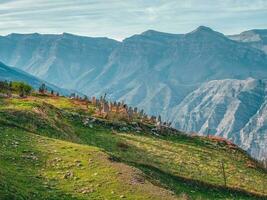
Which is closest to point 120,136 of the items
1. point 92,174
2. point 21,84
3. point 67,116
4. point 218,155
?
point 67,116

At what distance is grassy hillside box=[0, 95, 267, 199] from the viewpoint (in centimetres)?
4291

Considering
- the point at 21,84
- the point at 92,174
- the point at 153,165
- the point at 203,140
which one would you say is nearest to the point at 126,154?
the point at 153,165

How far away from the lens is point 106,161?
50.7m

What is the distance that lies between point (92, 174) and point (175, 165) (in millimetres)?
22359

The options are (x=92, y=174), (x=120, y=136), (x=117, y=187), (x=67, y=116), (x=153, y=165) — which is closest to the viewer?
(x=117, y=187)

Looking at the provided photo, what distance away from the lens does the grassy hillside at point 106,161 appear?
42.9 m

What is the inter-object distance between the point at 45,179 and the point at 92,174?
14.9ft

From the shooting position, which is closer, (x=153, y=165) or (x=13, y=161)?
(x=13, y=161)

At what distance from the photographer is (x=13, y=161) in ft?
155

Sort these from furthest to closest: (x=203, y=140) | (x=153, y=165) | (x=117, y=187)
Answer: (x=203, y=140) < (x=153, y=165) < (x=117, y=187)

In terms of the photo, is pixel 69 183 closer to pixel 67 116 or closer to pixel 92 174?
pixel 92 174

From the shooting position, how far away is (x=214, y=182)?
2459 inches

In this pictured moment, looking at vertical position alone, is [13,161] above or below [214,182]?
above

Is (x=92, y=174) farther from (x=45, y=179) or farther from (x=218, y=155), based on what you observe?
(x=218, y=155)
